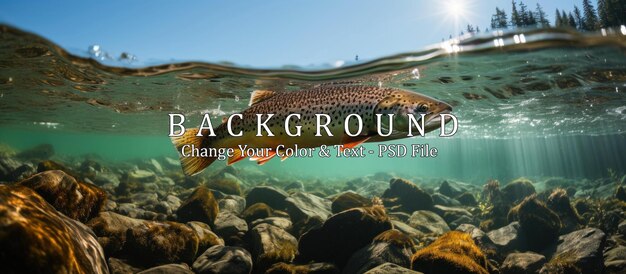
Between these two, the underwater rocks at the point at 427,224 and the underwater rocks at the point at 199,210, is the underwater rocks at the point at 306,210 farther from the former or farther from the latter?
the underwater rocks at the point at 427,224

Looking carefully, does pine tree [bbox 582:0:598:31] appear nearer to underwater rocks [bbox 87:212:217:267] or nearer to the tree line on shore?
the tree line on shore

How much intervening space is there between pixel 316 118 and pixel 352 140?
0.58 meters

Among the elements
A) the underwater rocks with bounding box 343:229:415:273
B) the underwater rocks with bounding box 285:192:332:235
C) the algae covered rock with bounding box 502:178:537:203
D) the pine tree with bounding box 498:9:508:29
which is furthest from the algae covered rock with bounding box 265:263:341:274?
the algae covered rock with bounding box 502:178:537:203

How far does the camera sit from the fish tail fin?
14.2 ft

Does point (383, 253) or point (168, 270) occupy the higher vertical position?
point (168, 270)

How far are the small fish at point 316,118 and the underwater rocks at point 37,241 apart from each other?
139 centimetres

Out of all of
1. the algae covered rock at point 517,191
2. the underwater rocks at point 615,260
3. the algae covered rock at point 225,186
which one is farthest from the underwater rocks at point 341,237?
the algae covered rock at point 517,191

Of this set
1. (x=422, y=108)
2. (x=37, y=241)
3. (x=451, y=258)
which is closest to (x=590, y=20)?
(x=451, y=258)

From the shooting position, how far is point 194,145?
4.62 m

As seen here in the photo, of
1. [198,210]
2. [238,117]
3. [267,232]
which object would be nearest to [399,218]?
[267,232]

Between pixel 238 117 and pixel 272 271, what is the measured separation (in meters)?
3.72

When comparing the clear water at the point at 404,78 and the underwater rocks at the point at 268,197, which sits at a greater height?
the clear water at the point at 404,78

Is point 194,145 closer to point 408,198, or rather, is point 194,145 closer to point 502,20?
point 502,20

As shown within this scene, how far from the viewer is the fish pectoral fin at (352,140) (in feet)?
12.0
